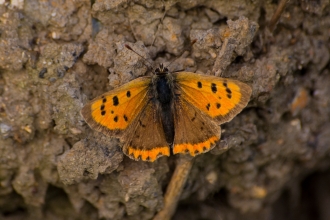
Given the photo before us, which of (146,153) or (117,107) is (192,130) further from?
(117,107)

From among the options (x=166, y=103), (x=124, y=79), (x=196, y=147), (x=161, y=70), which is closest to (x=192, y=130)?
(x=196, y=147)

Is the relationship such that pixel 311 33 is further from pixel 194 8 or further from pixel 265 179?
pixel 265 179

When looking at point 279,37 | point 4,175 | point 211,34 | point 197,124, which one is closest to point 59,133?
point 4,175

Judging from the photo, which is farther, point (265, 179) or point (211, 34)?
point (265, 179)

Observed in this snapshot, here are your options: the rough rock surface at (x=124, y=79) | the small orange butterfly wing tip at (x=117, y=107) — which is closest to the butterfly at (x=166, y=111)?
the small orange butterfly wing tip at (x=117, y=107)

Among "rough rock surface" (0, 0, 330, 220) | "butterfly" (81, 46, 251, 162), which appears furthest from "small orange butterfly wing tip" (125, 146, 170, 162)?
"rough rock surface" (0, 0, 330, 220)
